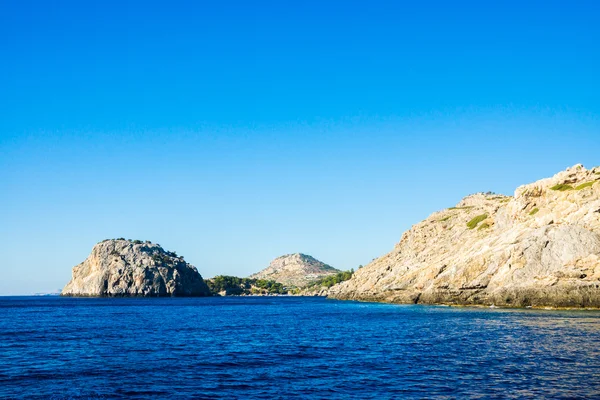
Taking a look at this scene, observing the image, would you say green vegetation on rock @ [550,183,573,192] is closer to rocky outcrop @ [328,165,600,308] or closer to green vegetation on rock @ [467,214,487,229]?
rocky outcrop @ [328,165,600,308]

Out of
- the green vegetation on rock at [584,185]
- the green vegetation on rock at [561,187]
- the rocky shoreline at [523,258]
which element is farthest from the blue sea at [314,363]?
the green vegetation on rock at [561,187]

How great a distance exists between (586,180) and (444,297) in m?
45.7

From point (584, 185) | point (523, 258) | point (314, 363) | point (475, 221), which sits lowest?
point (314, 363)

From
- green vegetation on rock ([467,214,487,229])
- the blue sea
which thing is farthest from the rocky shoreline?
the blue sea

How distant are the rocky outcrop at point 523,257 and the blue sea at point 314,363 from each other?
80.1 ft

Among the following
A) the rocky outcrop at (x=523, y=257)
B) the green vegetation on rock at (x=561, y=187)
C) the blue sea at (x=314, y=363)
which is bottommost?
the blue sea at (x=314, y=363)

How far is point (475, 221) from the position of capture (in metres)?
166

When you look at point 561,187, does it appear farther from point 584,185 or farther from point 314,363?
point 314,363

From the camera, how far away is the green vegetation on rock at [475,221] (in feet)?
533

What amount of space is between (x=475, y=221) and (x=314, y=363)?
13835cm

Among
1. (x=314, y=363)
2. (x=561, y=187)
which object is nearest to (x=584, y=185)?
(x=561, y=187)

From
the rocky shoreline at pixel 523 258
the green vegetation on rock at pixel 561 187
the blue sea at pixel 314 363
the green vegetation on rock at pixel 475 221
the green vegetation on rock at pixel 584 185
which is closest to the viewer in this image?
the blue sea at pixel 314 363

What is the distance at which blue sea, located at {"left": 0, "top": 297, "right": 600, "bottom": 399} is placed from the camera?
101 ft

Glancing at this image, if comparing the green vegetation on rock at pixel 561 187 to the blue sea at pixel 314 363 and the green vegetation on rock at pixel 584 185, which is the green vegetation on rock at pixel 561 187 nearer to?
the green vegetation on rock at pixel 584 185
